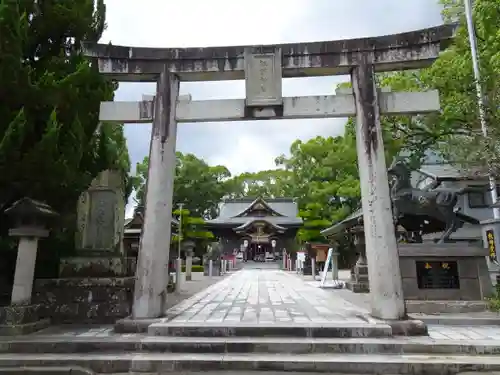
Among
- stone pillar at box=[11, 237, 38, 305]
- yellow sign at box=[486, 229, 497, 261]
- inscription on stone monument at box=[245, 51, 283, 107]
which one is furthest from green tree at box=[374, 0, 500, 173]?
stone pillar at box=[11, 237, 38, 305]

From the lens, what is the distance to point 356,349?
552 cm

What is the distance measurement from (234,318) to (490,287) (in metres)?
6.07

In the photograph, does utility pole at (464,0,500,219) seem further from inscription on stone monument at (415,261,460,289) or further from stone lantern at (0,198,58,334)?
stone lantern at (0,198,58,334)

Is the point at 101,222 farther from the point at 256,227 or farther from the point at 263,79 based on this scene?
the point at 256,227

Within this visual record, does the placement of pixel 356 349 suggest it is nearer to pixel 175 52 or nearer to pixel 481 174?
pixel 175 52

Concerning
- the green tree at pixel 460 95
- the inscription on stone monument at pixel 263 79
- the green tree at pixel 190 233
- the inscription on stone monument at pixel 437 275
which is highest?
the green tree at pixel 460 95

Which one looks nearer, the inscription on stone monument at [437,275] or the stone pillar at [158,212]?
the stone pillar at [158,212]

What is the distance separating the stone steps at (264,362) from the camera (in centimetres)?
497

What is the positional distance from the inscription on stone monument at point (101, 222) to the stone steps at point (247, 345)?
227 centimetres

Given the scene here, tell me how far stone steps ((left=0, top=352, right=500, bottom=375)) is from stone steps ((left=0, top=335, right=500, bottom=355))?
5.1 inches

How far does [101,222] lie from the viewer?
781cm

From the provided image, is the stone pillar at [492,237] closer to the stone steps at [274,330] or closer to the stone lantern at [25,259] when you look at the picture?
the stone steps at [274,330]

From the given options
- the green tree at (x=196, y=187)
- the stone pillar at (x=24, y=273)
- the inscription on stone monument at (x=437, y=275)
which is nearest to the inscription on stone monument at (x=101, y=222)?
the stone pillar at (x=24, y=273)

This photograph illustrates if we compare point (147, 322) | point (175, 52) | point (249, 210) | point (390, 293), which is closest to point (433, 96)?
point (390, 293)
